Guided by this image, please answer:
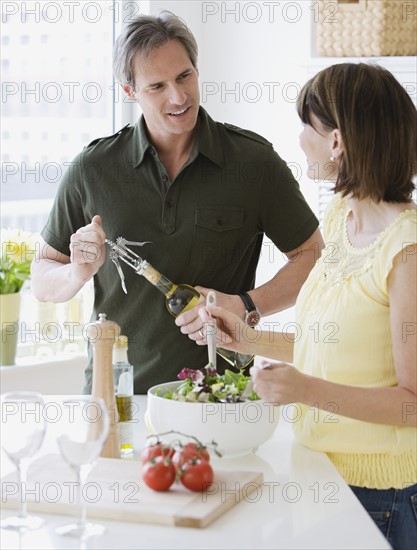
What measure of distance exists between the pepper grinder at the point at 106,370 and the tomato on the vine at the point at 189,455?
0.69 feet

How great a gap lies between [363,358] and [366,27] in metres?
2.16

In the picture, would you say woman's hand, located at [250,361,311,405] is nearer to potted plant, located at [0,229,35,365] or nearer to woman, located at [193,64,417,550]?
woman, located at [193,64,417,550]

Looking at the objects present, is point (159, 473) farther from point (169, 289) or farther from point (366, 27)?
point (366, 27)

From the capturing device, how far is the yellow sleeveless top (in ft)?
5.56

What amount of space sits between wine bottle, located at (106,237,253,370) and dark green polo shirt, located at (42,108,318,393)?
7 cm

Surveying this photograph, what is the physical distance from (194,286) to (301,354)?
1.91 feet

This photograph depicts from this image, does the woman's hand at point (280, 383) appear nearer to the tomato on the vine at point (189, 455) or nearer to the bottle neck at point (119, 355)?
the tomato on the vine at point (189, 455)

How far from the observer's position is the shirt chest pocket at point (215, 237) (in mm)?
2422

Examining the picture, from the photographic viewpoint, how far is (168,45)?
2.40 meters

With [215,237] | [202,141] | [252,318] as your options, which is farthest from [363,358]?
[202,141]

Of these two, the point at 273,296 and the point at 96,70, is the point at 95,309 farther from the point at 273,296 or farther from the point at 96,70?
the point at 96,70

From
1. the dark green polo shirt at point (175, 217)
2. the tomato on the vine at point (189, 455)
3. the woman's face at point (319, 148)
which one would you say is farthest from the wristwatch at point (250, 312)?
the tomato on the vine at point (189, 455)

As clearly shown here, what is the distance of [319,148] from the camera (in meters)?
1.85

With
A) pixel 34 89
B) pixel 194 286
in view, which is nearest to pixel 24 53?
pixel 34 89
